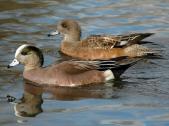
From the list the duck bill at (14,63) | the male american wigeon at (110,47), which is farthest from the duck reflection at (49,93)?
the male american wigeon at (110,47)

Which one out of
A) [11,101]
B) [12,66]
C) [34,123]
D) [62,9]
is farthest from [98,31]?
[34,123]

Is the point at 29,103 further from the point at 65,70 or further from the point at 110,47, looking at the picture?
the point at 110,47

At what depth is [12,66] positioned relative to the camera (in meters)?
10.7

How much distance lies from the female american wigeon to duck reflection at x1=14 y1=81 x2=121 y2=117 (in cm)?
13

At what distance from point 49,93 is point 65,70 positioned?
0.62 metres

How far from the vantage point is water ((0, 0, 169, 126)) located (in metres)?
8.73

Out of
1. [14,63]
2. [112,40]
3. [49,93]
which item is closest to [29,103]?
[49,93]

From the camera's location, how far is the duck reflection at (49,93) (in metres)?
9.20

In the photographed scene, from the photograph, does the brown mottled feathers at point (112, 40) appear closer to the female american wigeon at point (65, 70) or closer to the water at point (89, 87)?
the water at point (89, 87)

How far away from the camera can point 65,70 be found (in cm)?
1046

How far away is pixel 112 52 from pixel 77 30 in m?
0.91

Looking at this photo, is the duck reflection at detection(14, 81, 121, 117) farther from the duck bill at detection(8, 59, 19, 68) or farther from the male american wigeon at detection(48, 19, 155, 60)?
the male american wigeon at detection(48, 19, 155, 60)

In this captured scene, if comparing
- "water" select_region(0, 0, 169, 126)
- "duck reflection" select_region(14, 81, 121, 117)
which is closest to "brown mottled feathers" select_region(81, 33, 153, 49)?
"water" select_region(0, 0, 169, 126)

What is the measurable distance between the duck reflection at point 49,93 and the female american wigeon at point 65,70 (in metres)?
0.13
